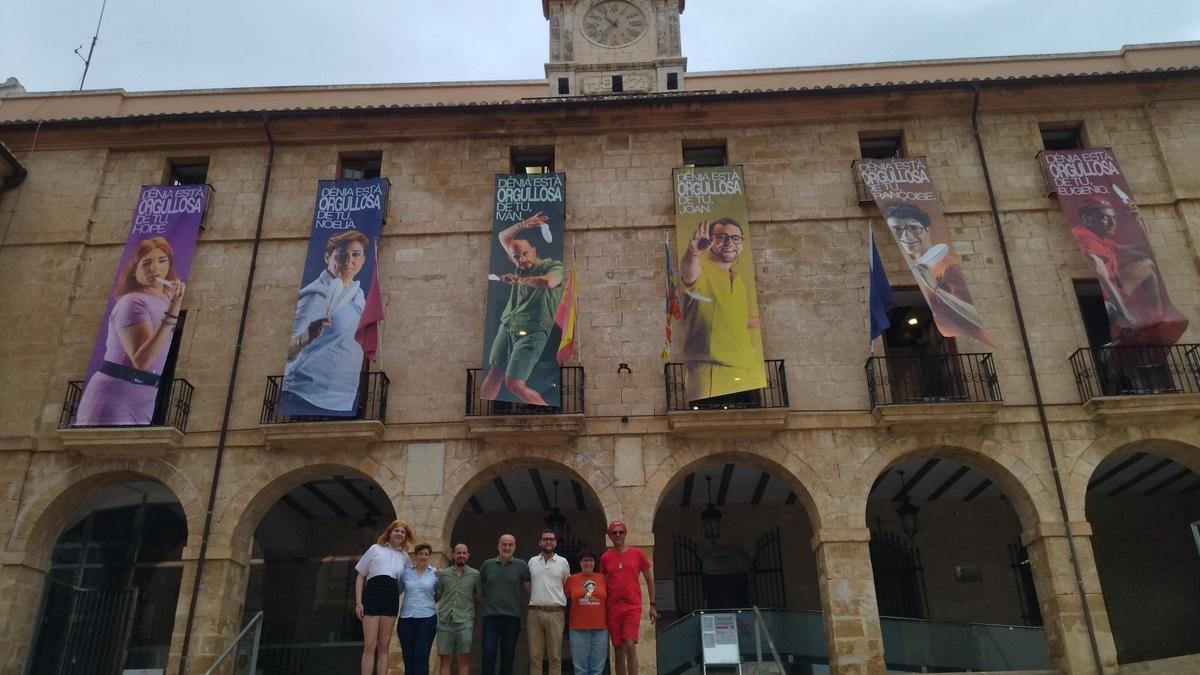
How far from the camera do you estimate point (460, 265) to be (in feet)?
47.8

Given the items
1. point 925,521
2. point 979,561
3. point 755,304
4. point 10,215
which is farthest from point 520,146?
point 979,561

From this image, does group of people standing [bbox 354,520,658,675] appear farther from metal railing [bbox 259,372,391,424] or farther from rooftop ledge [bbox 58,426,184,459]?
rooftop ledge [bbox 58,426,184,459]

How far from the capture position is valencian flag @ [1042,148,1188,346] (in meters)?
12.8

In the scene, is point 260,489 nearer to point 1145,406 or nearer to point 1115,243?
point 1145,406

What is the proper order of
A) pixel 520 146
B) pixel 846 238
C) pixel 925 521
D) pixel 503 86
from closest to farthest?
pixel 846 238 → pixel 520 146 → pixel 925 521 → pixel 503 86

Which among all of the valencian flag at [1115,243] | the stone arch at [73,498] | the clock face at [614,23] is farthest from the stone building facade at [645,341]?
the clock face at [614,23]

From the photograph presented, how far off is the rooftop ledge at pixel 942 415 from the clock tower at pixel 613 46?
10.7 m

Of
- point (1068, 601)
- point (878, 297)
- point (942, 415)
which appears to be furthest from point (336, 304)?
point (1068, 601)

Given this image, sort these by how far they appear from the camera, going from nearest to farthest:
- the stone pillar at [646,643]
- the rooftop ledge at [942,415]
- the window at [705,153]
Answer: the stone pillar at [646,643] → the rooftop ledge at [942,415] → the window at [705,153]

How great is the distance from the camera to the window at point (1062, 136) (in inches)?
604

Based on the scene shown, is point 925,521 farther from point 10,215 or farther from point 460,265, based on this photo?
point 10,215

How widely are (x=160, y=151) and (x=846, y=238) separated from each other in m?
13.2

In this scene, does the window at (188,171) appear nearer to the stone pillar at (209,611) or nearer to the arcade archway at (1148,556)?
the stone pillar at (209,611)

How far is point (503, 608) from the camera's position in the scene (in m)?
8.56
